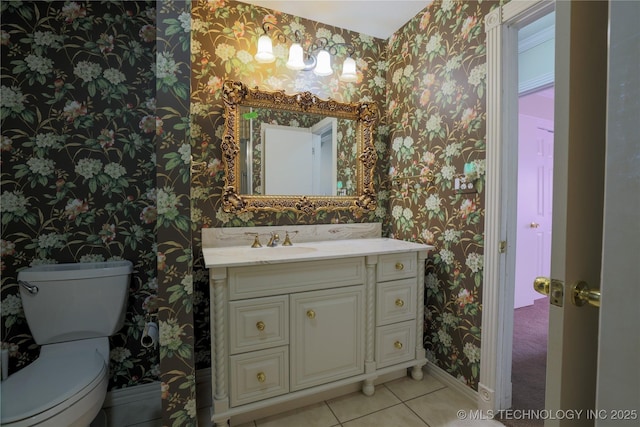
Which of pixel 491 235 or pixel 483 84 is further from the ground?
pixel 483 84

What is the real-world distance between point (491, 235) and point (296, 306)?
1.09 meters

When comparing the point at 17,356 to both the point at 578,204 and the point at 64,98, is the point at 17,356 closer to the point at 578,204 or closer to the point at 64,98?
the point at 64,98

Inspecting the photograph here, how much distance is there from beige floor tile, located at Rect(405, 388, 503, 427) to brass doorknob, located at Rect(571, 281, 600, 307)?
130 cm

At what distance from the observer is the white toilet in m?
1.10

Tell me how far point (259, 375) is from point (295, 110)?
64.1 inches

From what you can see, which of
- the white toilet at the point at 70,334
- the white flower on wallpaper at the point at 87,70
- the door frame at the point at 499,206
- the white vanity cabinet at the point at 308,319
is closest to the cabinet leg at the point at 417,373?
the white vanity cabinet at the point at 308,319

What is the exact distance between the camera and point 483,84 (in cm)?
159

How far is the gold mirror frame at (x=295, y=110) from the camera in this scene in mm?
1846

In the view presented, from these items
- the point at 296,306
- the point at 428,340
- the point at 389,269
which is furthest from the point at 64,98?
the point at 428,340

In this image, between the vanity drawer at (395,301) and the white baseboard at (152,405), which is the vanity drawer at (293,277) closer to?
the vanity drawer at (395,301)

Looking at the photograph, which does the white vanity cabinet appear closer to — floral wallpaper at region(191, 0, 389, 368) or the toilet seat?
floral wallpaper at region(191, 0, 389, 368)

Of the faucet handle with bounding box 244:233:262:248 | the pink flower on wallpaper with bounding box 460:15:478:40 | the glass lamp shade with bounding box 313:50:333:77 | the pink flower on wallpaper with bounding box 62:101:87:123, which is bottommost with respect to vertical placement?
the faucet handle with bounding box 244:233:262:248

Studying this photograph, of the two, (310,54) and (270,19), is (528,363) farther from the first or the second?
(270,19)

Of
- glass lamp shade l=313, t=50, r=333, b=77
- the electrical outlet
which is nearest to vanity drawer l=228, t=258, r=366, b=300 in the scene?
the electrical outlet
